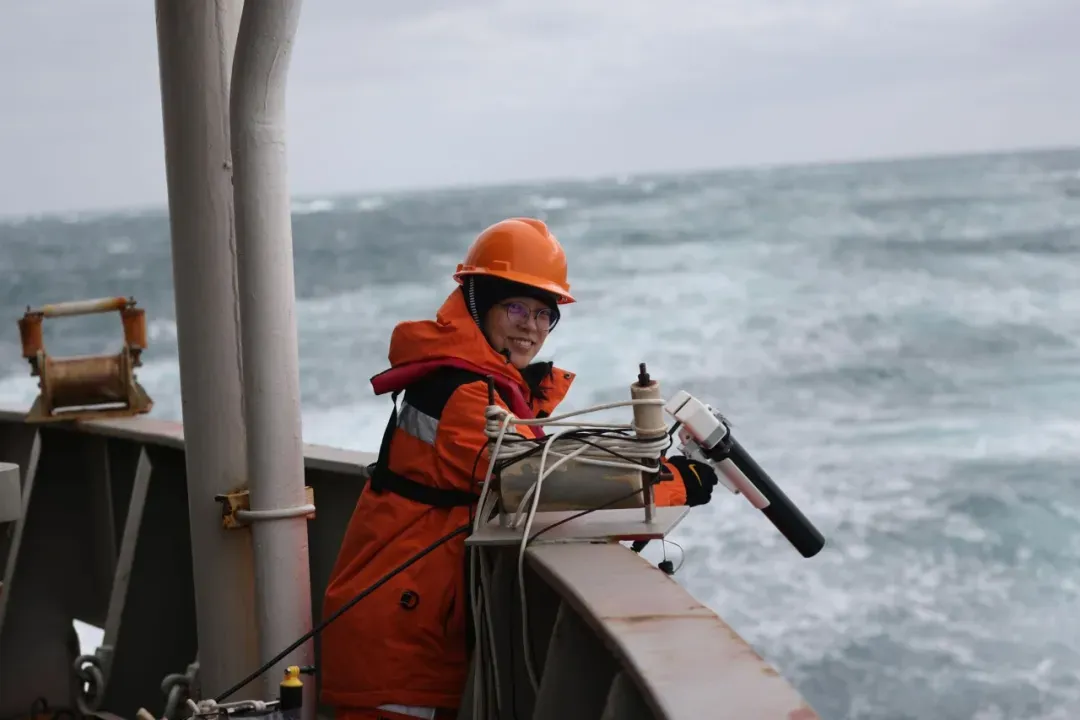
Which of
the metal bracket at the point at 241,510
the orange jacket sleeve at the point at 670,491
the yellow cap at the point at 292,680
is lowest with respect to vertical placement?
the yellow cap at the point at 292,680

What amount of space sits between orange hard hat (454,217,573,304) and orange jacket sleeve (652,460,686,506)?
46 centimetres

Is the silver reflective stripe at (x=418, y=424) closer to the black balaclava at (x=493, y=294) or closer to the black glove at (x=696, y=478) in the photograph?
the black balaclava at (x=493, y=294)

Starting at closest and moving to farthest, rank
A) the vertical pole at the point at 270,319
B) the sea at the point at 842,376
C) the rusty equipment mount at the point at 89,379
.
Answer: the vertical pole at the point at 270,319 → the rusty equipment mount at the point at 89,379 → the sea at the point at 842,376

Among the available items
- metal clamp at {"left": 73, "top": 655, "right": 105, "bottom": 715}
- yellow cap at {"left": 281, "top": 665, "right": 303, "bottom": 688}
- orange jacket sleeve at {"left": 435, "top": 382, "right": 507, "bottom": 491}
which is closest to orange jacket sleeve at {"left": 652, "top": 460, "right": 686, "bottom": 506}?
orange jacket sleeve at {"left": 435, "top": 382, "right": 507, "bottom": 491}

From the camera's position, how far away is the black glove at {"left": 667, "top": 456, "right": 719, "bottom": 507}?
2.28m

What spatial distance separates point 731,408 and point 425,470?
635 inches

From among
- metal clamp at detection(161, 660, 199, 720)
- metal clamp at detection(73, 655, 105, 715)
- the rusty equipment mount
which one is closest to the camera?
metal clamp at detection(161, 660, 199, 720)

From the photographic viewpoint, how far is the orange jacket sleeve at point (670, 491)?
2.25 m

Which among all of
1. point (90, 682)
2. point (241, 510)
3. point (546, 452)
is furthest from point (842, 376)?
point (546, 452)

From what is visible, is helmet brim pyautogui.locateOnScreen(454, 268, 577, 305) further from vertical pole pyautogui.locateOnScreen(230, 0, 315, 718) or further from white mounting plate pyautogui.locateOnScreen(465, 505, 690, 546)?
white mounting plate pyautogui.locateOnScreen(465, 505, 690, 546)

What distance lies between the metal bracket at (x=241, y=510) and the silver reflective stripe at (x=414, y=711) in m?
0.49

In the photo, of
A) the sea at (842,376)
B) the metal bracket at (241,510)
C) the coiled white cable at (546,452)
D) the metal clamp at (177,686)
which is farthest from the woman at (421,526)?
the sea at (842,376)

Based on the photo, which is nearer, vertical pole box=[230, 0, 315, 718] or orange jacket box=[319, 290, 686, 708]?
orange jacket box=[319, 290, 686, 708]

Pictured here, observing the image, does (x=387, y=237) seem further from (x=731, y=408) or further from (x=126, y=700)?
(x=126, y=700)
